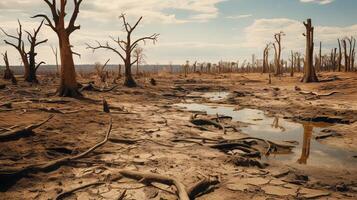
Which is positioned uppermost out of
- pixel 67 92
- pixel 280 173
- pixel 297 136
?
pixel 67 92

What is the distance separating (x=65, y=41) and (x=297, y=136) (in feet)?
39.6

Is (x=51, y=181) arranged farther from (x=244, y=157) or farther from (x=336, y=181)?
(x=336, y=181)

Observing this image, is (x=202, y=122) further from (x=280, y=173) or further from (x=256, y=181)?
(x=256, y=181)

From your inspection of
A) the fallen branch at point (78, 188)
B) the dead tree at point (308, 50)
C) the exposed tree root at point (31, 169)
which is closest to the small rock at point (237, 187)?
the fallen branch at point (78, 188)

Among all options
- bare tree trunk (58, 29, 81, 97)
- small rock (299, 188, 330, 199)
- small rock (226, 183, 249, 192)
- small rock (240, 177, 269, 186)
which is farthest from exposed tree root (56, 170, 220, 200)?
bare tree trunk (58, 29, 81, 97)

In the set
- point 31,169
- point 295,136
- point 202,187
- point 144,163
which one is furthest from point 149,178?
point 295,136

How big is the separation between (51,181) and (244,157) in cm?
416

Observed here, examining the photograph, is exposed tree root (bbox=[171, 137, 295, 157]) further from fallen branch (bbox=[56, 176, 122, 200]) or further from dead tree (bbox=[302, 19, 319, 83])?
dead tree (bbox=[302, 19, 319, 83])

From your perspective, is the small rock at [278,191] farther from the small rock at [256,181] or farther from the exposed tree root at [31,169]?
the exposed tree root at [31,169]

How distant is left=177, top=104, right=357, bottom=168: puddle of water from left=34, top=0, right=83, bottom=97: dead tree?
7260mm

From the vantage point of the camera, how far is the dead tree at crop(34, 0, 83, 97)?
1658cm

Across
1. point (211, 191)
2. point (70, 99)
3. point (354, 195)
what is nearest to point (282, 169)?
point (354, 195)

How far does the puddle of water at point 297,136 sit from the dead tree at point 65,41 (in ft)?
23.8

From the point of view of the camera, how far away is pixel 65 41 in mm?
16766
